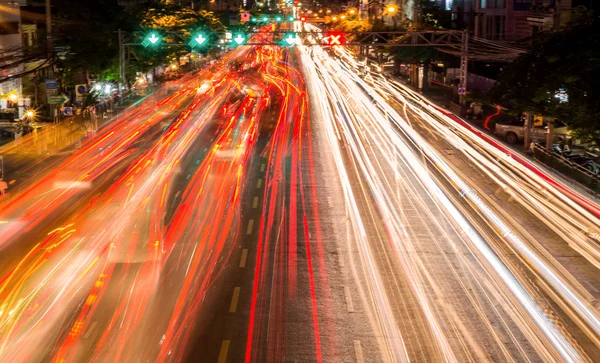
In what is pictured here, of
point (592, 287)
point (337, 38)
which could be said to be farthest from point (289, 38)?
point (592, 287)

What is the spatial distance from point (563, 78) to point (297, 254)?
15803mm

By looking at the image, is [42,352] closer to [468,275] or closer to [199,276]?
[199,276]

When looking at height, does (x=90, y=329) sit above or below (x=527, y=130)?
below

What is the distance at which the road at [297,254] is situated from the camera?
49.1 ft

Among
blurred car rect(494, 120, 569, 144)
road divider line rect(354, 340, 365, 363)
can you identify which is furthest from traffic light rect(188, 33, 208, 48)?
→ road divider line rect(354, 340, 365, 363)

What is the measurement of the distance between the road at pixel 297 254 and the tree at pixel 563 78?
9.13 ft

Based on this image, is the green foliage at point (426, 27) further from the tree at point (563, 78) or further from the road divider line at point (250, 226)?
the road divider line at point (250, 226)

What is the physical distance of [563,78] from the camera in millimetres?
31234

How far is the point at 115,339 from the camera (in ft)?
48.1

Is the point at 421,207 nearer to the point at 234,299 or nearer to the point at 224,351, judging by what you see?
the point at 234,299

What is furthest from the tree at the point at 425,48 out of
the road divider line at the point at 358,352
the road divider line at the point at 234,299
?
the road divider line at the point at 358,352

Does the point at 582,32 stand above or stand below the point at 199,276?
above

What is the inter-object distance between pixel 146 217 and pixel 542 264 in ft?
39.8

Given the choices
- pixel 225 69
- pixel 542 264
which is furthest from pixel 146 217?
pixel 225 69
